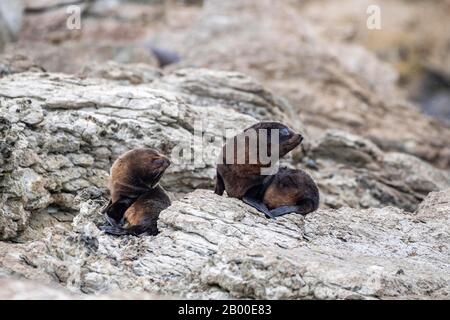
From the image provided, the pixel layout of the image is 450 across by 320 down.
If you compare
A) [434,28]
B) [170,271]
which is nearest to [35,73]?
[170,271]

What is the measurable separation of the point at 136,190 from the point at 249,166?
1386mm

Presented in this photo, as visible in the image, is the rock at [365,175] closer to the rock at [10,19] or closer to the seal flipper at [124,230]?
the seal flipper at [124,230]

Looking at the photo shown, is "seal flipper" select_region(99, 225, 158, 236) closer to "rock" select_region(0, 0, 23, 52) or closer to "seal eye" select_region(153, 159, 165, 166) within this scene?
"seal eye" select_region(153, 159, 165, 166)

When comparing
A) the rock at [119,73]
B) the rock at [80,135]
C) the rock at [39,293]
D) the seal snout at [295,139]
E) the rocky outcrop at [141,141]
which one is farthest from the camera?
the rock at [119,73]

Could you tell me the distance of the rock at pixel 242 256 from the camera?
7.21m

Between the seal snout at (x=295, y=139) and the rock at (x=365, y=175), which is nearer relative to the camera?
the seal snout at (x=295, y=139)

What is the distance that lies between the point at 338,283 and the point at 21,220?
157 inches

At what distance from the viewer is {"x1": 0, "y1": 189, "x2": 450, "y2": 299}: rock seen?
7.21m

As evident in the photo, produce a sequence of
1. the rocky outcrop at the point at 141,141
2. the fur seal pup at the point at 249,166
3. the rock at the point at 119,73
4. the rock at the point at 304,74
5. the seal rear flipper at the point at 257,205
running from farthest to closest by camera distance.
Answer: the rock at the point at 304,74 < the rock at the point at 119,73 < the rocky outcrop at the point at 141,141 < the fur seal pup at the point at 249,166 < the seal rear flipper at the point at 257,205

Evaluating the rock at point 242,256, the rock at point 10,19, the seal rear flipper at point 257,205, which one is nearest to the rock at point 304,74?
the rock at point 10,19

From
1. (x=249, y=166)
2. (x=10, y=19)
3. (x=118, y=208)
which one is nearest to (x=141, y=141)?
(x=118, y=208)

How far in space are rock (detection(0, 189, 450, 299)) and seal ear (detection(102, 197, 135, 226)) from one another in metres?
0.12

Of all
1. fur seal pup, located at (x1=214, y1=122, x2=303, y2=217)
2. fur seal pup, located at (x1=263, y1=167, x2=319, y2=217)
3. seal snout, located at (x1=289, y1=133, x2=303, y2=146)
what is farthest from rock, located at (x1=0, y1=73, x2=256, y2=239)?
seal snout, located at (x1=289, y1=133, x2=303, y2=146)

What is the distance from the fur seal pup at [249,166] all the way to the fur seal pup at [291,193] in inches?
5.8
